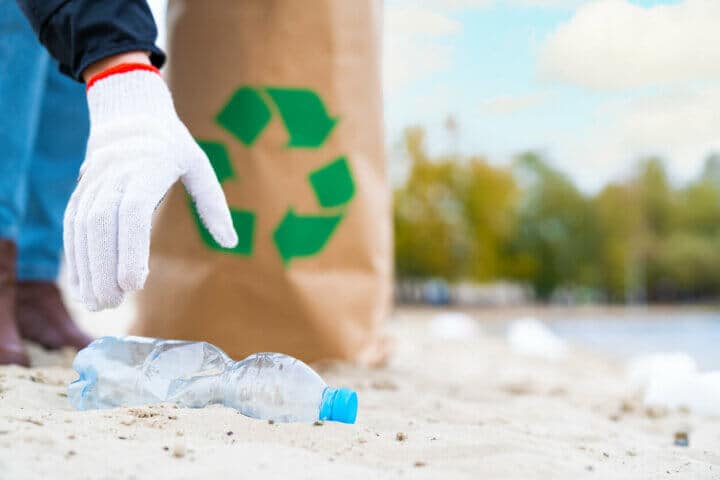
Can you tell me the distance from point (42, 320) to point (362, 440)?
90 cm

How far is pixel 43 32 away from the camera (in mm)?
937

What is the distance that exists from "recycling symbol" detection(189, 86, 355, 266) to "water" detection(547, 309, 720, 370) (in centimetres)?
173

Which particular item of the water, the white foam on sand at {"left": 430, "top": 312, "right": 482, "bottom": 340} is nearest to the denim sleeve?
the water

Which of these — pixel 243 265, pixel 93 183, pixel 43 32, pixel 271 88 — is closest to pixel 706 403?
pixel 243 265

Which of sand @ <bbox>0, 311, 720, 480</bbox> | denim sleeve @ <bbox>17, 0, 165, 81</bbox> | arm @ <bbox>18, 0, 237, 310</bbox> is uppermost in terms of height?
denim sleeve @ <bbox>17, 0, 165, 81</bbox>

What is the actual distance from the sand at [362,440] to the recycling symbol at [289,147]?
317 mm

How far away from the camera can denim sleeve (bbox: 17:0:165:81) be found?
89 cm

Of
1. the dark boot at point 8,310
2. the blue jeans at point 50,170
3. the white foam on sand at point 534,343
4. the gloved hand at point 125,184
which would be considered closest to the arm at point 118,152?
the gloved hand at point 125,184

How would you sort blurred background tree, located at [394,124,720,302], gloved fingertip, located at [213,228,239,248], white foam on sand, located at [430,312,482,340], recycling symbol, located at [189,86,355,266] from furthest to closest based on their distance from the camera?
blurred background tree, located at [394,124,720,302]
white foam on sand, located at [430,312,482,340]
recycling symbol, located at [189,86,355,266]
gloved fingertip, located at [213,228,239,248]

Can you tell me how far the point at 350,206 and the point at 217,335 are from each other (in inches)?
15.0

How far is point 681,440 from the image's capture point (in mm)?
1149

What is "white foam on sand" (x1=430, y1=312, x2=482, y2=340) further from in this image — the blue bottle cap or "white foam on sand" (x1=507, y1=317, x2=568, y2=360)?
the blue bottle cap

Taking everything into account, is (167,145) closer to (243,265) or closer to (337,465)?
(337,465)

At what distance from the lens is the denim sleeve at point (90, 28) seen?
0.89 m
